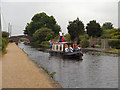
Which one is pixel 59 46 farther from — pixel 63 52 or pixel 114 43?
pixel 114 43

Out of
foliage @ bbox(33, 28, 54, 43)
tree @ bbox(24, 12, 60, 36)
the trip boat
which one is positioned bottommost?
the trip boat

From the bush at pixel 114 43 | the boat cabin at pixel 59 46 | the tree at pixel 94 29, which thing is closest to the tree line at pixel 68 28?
the tree at pixel 94 29

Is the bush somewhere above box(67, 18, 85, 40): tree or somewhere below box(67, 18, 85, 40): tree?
below

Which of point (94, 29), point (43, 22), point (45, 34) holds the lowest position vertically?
point (45, 34)

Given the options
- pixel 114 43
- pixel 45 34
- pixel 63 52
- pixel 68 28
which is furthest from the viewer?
pixel 45 34

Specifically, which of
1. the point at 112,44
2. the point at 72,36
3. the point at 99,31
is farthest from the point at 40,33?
the point at 112,44

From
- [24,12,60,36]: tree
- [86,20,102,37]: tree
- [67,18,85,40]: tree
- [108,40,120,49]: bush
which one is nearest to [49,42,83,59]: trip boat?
[108,40,120,49]: bush

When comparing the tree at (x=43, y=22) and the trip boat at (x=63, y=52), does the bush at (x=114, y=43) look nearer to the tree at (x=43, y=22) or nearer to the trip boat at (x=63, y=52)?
the trip boat at (x=63, y=52)

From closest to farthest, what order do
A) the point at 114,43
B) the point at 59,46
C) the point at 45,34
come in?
the point at 59,46 → the point at 114,43 → the point at 45,34

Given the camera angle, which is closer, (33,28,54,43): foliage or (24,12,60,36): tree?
(33,28,54,43): foliage

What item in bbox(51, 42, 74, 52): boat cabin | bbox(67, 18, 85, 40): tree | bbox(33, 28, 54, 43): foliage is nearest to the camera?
bbox(51, 42, 74, 52): boat cabin

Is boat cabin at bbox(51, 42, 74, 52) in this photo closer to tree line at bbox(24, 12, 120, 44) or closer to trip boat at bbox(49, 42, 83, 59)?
trip boat at bbox(49, 42, 83, 59)

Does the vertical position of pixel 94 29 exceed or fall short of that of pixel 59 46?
it exceeds it

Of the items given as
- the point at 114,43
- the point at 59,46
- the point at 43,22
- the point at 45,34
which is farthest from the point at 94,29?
the point at 43,22
